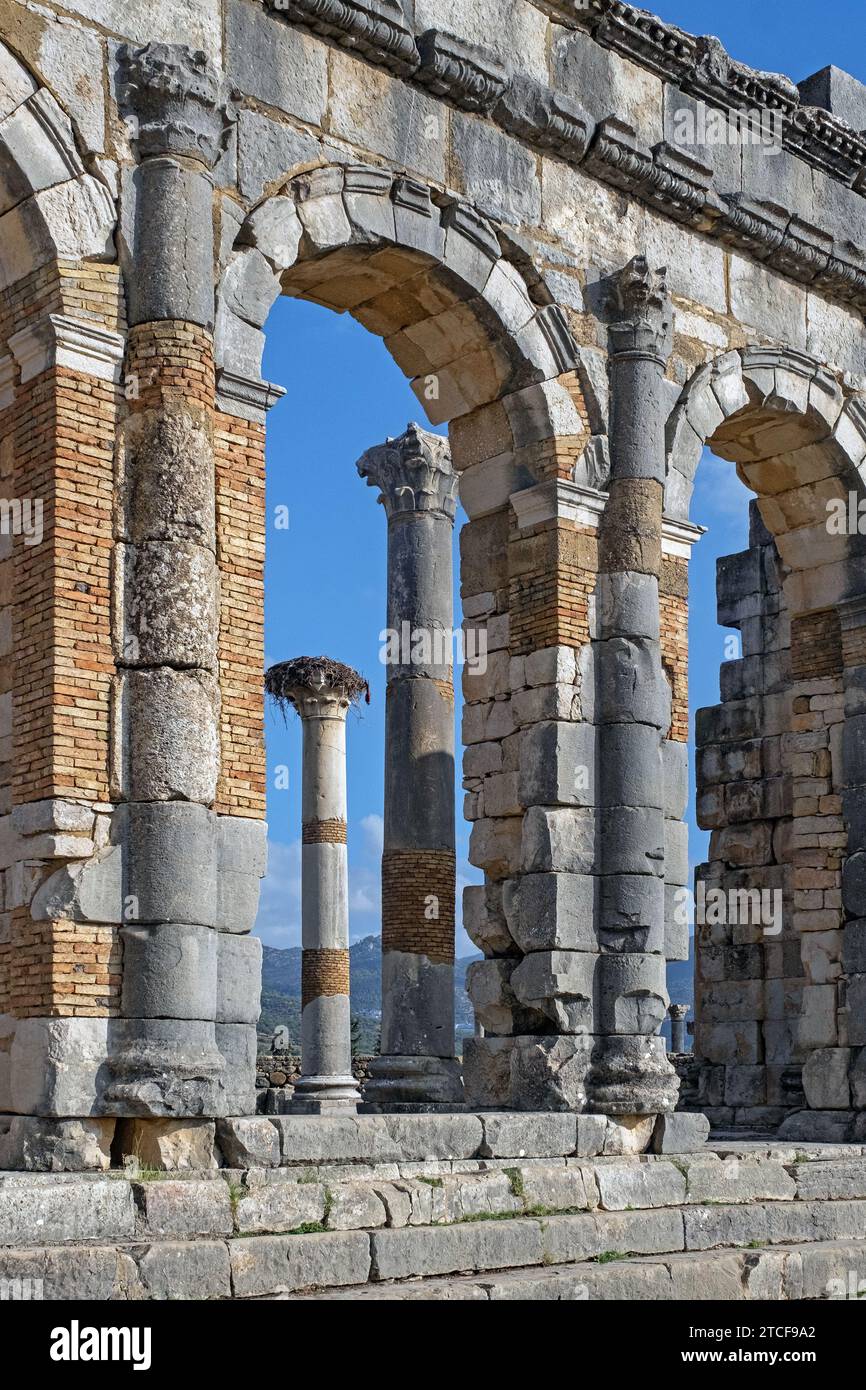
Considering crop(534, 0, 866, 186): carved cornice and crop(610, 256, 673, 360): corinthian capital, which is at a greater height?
crop(534, 0, 866, 186): carved cornice

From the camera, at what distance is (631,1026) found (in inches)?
453

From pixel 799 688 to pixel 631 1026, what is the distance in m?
4.56

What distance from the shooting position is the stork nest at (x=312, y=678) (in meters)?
24.2

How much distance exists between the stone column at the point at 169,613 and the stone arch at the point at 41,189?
19cm

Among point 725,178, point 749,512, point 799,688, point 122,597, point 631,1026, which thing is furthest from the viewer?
point 749,512

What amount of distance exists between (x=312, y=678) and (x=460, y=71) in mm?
13222

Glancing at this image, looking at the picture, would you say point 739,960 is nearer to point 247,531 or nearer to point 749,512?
point 749,512

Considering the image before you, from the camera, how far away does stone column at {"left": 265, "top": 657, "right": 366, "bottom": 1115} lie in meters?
22.7

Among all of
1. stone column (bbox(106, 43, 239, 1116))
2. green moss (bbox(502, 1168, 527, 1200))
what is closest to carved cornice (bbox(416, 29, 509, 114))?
stone column (bbox(106, 43, 239, 1116))

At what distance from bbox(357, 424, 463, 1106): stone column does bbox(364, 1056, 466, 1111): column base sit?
0.01 metres

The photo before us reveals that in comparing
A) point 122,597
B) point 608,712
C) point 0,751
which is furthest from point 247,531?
point 608,712

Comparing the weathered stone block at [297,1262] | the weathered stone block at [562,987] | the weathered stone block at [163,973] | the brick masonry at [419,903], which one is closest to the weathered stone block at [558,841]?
the weathered stone block at [562,987]

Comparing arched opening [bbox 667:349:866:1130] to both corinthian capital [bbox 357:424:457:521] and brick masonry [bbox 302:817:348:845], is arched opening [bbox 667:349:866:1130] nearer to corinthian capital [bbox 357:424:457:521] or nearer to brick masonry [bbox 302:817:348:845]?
corinthian capital [bbox 357:424:457:521]

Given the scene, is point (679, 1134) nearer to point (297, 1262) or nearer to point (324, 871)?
point (297, 1262)
